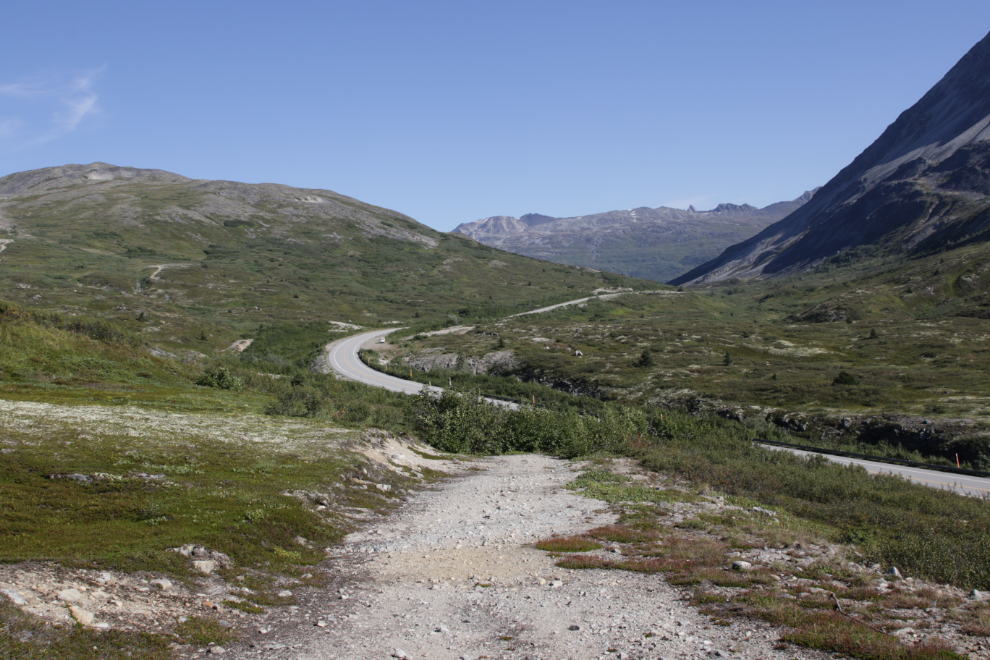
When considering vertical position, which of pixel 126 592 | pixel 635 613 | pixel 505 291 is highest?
pixel 505 291

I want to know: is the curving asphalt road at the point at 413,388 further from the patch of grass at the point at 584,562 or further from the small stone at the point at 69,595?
the small stone at the point at 69,595

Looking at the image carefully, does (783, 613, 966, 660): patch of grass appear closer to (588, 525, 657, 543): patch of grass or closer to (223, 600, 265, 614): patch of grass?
(588, 525, 657, 543): patch of grass

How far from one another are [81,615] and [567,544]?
10929mm

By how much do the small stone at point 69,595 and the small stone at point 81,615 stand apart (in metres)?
0.23

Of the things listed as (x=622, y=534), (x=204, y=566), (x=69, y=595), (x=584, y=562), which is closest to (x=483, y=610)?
(x=584, y=562)

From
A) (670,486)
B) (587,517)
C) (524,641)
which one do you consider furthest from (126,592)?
(670,486)

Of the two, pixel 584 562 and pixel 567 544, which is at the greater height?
pixel 584 562

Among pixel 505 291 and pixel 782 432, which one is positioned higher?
pixel 505 291

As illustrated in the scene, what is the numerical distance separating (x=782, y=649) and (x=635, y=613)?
267 centimetres

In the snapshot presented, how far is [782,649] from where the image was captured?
886cm

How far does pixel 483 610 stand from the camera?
36.6 feet

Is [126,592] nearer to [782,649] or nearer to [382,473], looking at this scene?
[782,649]

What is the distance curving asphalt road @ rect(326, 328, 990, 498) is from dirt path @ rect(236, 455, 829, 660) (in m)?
22.6

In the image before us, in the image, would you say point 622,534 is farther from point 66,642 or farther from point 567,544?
point 66,642
